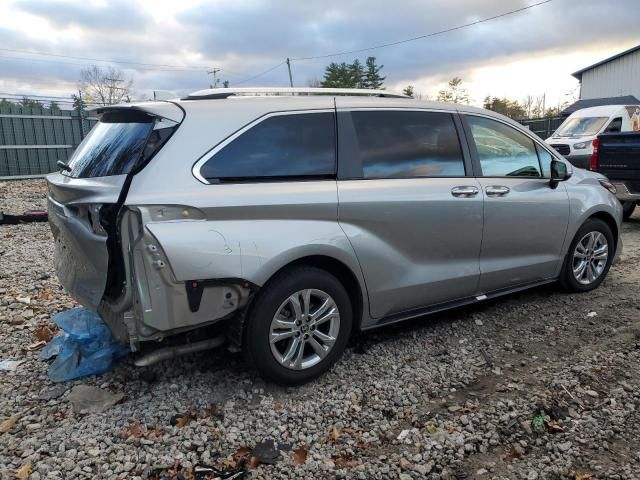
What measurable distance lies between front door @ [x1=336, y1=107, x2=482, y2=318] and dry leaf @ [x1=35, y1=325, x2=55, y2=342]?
2570 mm

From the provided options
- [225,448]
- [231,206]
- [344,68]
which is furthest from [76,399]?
[344,68]

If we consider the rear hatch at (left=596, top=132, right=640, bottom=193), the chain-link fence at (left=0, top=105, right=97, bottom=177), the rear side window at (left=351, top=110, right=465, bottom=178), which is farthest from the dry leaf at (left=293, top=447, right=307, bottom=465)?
the chain-link fence at (left=0, top=105, right=97, bottom=177)

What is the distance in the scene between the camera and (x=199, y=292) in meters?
2.88

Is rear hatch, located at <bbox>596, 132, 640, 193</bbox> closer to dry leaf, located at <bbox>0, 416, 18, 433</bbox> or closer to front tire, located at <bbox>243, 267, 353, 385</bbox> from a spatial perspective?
front tire, located at <bbox>243, 267, 353, 385</bbox>

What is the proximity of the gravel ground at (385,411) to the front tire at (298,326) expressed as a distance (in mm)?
177

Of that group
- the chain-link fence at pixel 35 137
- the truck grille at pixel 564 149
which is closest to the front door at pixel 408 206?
the truck grille at pixel 564 149

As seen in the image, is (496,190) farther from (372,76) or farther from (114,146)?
(372,76)

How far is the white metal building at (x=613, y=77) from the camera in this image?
32.2 meters

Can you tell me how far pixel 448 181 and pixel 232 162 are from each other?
169cm

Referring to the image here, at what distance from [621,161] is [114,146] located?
26.8 feet

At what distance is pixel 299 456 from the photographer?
108 inches

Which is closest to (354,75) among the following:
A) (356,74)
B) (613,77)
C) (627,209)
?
(356,74)

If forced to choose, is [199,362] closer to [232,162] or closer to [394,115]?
[232,162]

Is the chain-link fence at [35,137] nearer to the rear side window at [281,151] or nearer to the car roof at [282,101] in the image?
the car roof at [282,101]
